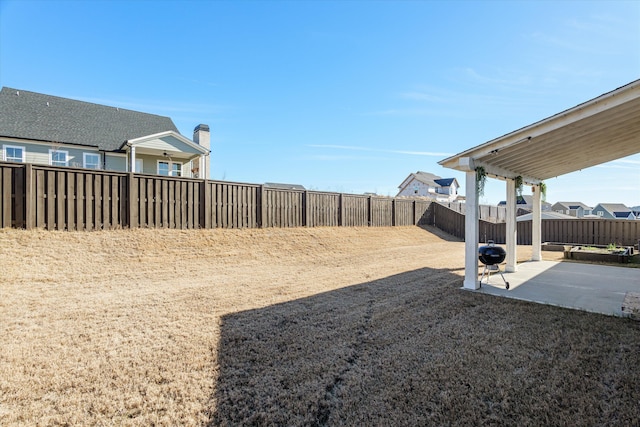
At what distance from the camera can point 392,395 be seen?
90.2 inches

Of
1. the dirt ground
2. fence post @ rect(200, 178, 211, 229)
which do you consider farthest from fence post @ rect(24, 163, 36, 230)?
fence post @ rect(200, 178, 211, 229)

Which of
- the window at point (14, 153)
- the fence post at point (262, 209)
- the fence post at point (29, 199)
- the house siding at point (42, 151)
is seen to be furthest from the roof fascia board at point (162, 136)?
the fence post at point (29, 199)

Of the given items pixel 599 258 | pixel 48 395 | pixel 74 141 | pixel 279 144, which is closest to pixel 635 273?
pixel 599 258

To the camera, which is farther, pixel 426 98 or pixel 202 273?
pixel 426 98

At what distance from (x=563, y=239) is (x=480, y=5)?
1180cm

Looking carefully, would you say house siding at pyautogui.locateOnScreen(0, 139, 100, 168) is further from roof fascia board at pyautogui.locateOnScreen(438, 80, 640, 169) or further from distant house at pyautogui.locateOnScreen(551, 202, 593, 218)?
distant house at pyautogui.locateOnScreen(551, 202, 593, 218)

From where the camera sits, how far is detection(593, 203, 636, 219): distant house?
1965 inches

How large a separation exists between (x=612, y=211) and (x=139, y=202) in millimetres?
69616

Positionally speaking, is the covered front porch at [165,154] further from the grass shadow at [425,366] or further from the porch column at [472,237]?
the porch column at [472,237]

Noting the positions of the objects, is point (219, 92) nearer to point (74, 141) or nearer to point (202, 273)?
point (74, 141)

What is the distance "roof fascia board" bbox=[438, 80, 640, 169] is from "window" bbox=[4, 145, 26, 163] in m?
16.7

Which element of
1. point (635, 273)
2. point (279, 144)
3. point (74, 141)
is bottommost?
point (635, 273)

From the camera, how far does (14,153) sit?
1269cm

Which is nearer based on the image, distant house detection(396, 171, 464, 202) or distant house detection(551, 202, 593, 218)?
distant house detection(396, 171, 464, 202)
